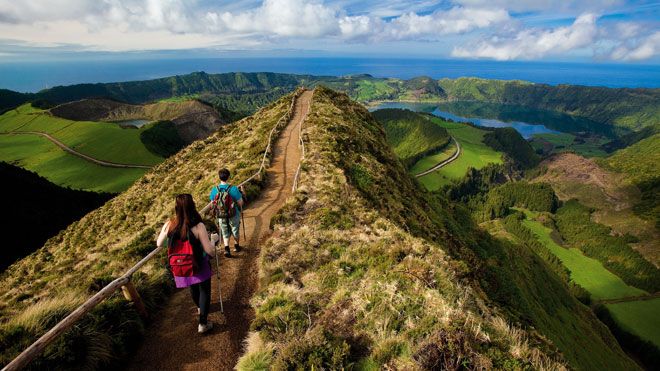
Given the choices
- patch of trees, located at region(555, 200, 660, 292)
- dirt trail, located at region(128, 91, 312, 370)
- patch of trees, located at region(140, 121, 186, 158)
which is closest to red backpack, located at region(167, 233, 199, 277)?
dirt trail, located at region(128, 91, 312, 370)

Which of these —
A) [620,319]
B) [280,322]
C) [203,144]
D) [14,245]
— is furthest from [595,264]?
[14,245]

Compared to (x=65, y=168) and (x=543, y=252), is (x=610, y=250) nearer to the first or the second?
(x=543, y=252)

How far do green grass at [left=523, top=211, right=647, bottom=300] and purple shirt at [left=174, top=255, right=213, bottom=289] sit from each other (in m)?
164

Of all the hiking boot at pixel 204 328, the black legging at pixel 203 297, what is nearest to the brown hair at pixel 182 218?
the black legging at pixel 203 297

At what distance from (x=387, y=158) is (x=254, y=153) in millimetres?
16922

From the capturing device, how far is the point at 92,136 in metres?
130

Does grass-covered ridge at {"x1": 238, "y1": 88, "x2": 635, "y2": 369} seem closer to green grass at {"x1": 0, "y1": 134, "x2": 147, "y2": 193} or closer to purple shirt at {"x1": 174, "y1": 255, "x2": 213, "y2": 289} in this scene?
purple shirt at {"x1": 174, "y1": 255, "x2": 213, "y2": 289}

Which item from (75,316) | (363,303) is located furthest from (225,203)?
(363,303)

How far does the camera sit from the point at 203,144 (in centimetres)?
4956

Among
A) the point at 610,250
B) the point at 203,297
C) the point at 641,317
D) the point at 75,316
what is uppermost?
the point at 75,316

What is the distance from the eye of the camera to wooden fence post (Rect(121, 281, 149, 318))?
30.4 feet

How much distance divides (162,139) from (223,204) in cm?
15124

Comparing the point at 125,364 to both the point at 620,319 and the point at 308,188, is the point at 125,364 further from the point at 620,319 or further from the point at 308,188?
the point at 620,319

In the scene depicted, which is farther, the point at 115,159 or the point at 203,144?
the point at 115,159
